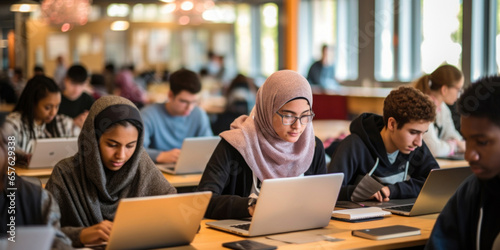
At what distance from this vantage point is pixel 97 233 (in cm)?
217

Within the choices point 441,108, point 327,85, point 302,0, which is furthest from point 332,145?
point 302,0

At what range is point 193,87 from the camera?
175 inches

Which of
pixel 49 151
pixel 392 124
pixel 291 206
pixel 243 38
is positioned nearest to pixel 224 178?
pixel 291 206

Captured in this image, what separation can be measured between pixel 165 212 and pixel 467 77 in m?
6.53

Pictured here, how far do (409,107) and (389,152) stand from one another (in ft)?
1.02

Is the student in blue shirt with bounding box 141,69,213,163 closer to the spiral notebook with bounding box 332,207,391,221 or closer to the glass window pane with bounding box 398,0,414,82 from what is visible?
the spiral notebook with bounding box 332,207,391,221

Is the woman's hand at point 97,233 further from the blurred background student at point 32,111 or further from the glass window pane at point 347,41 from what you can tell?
the glass window pane at point 347,41

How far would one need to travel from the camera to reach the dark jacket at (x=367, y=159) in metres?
3.13

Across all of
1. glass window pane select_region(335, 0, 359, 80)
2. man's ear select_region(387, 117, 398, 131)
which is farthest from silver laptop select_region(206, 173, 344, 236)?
glass window pane select_region(335, 0, 359, 80)

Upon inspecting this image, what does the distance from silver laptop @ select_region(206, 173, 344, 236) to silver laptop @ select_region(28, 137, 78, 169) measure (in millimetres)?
1642

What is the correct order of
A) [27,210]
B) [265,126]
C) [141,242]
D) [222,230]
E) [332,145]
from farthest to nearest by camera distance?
[332,145]
[265,126]
[222,230]
[141,242]
[27,210]

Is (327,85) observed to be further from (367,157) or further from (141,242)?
(141,242)

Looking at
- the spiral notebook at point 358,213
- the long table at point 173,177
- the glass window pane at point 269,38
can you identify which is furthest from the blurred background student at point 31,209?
the glass window pane at point 269,38

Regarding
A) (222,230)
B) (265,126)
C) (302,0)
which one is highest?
(302,0)
